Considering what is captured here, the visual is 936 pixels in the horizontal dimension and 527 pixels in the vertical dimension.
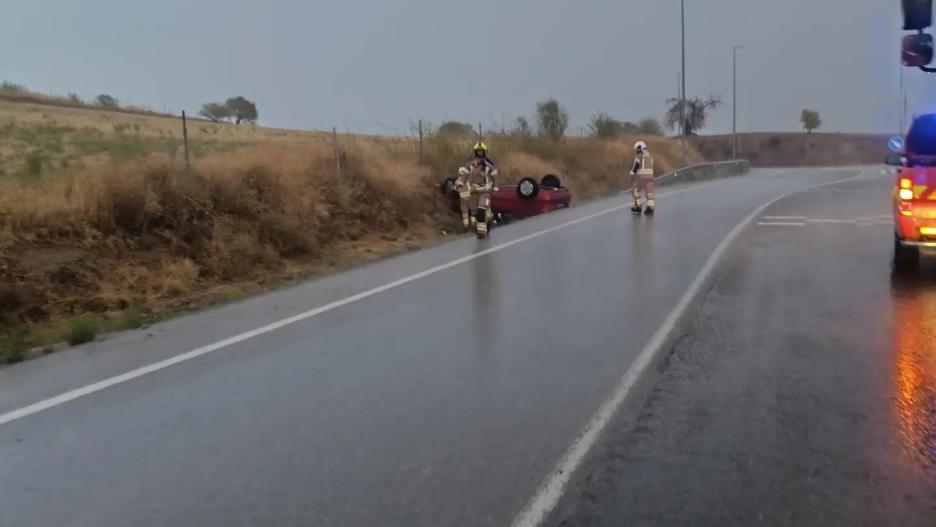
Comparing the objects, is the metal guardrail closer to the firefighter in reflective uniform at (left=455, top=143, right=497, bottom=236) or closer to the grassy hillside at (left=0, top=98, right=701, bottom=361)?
the grassy hillside at (left=0, top=98, right=701, bottom=361)

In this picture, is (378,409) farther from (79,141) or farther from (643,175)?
(79,141)

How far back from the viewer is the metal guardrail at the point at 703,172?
38.7 meters

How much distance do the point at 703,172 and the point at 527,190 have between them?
2281 centimetres

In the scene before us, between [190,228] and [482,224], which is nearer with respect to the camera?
[190,228]

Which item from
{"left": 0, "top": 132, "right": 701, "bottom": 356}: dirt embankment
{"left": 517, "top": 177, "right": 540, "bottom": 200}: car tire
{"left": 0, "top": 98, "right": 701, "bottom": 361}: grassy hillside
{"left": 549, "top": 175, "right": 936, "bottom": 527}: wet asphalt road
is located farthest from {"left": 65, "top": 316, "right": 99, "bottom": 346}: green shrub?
{"left": 517, "top": 177, "right": 540, "bottom": 200}: car tire

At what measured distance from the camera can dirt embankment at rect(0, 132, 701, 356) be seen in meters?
10.8

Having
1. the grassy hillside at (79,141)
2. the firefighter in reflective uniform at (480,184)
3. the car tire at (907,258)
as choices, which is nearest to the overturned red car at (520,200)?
the firefighter in reflective uniform at (480,184)

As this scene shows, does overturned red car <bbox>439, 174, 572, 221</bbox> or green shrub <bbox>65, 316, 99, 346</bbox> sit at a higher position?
overturned red car <bbox>439, 174, 572, 221</bbox>

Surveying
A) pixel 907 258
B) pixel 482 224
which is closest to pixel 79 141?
pixel 482 224

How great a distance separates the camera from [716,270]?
1197 centimetres

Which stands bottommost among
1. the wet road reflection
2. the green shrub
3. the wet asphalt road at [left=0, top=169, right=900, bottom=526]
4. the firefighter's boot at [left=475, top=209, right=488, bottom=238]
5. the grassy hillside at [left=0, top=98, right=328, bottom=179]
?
the wet road reflection

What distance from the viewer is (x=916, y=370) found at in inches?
267

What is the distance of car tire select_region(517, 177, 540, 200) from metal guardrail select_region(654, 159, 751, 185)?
48.9 ft

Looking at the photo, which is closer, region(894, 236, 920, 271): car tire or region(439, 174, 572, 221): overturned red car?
region(894, 236, 920, 271): car tire
